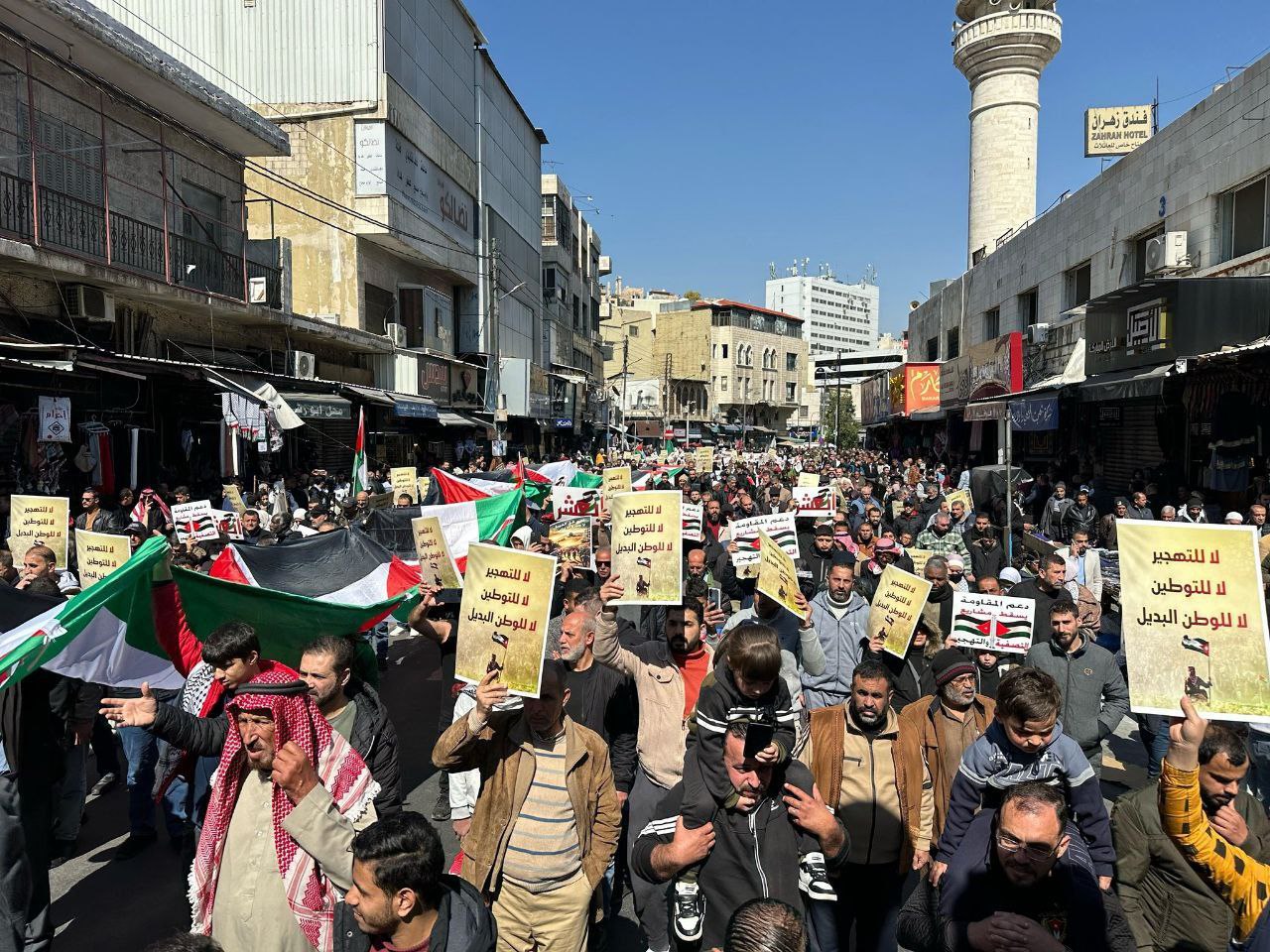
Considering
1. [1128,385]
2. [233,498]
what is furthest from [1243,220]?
[233,498]

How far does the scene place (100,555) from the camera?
7.35 metres

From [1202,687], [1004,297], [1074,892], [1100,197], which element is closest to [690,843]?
[1074,892]

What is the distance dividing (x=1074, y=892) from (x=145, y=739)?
5.35 meters

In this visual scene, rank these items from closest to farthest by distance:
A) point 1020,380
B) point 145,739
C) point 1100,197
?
point 145,739 < point 1100,197 < point 1020,380

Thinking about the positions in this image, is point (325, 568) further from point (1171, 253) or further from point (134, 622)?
point (1171, 253)

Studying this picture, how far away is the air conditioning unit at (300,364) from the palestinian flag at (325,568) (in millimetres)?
12551

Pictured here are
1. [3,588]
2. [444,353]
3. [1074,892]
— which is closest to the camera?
[1074,892]

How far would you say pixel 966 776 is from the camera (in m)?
3.50

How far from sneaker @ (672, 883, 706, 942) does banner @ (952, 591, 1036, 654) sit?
3348 millimetres

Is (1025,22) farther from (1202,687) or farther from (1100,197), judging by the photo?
(1202,687)

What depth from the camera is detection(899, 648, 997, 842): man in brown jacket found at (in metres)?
4.09

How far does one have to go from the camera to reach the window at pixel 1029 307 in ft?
79.8

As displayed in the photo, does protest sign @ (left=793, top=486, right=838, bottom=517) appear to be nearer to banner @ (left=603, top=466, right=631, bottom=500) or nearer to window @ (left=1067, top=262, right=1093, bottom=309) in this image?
banner @ (left=603, top=466, right=631, bottom=500)

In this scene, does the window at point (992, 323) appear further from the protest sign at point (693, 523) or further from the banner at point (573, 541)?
the protest sign at point (693, 523)
